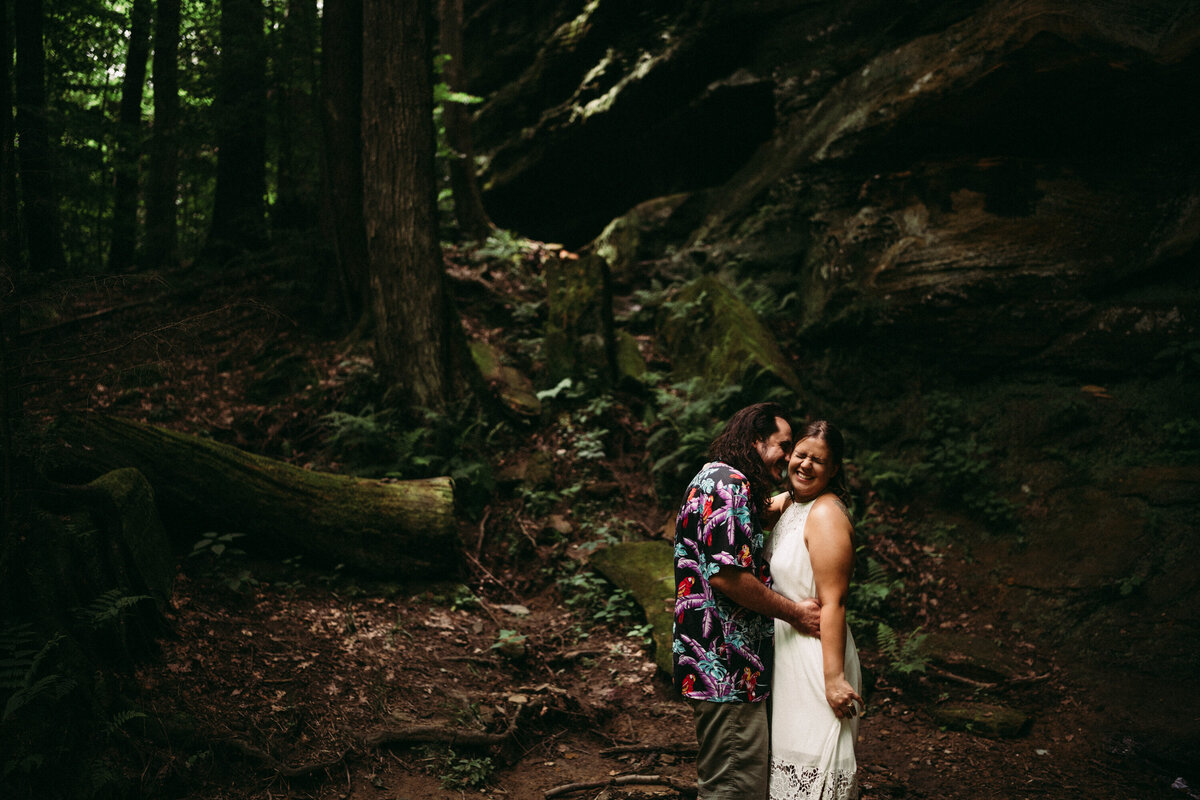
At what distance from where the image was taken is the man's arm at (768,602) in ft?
9.55

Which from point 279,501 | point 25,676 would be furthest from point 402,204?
point 25,676

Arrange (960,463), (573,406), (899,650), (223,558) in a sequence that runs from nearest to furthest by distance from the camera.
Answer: (223,558) → (899,650) → (960,463) → (573,406)

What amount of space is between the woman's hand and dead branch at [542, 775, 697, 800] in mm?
1909

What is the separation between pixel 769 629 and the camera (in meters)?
3.11

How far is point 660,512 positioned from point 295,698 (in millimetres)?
4327

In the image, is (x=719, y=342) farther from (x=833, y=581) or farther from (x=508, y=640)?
(x=833, y=581)

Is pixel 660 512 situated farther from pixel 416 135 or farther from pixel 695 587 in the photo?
pixel 416 135

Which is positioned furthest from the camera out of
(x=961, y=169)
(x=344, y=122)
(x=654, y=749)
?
(x=344, y=122)

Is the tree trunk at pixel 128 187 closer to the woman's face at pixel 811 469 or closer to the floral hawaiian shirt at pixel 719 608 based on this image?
the floral hawaiian shirt at pixel 719 608

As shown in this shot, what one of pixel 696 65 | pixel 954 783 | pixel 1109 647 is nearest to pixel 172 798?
pixel 954 783

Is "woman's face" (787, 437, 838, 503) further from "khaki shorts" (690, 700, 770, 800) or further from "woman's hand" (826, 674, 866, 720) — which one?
"khaki shorts" (690, 700, 770, 800)

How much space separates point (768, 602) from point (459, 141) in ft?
44.2

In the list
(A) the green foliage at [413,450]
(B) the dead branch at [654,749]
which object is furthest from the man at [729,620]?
(A) the green foliage at [413,450]

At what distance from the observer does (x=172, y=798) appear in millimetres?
3584
